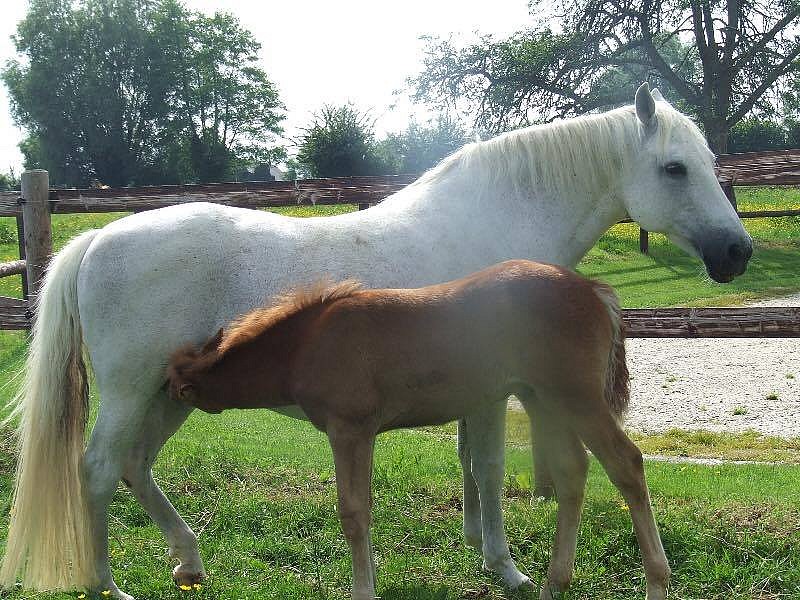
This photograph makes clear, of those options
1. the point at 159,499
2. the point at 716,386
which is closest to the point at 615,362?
the point at 159,499

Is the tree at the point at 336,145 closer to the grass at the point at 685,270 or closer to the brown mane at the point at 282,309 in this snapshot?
the grass at the point at 685,270

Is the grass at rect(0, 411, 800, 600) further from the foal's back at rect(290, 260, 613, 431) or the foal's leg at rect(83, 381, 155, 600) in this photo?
the foal's back at rect(290, 260, 613, 431)

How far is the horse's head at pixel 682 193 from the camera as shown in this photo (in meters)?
3.61

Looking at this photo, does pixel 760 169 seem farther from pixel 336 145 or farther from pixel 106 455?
pixel 336 145

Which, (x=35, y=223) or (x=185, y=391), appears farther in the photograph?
(x=35, y=223)

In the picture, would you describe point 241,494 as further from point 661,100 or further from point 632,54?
point 632,54

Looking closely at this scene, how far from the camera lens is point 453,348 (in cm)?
302

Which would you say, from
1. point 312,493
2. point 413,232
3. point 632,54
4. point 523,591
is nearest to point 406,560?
point 523,591

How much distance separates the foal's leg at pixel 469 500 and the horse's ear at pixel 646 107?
67.6 inches

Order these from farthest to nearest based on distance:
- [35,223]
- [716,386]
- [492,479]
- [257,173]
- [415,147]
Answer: [257,173], [415,147], [716,386], [35,223], [492,479]

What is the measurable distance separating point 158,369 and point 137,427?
289 mm

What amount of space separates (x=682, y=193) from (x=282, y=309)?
1.95 m

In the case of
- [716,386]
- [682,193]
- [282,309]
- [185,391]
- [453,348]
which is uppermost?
[682,193]

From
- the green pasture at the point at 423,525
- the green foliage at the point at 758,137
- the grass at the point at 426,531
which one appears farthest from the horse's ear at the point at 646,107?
the green foliage at the point at 758,137
